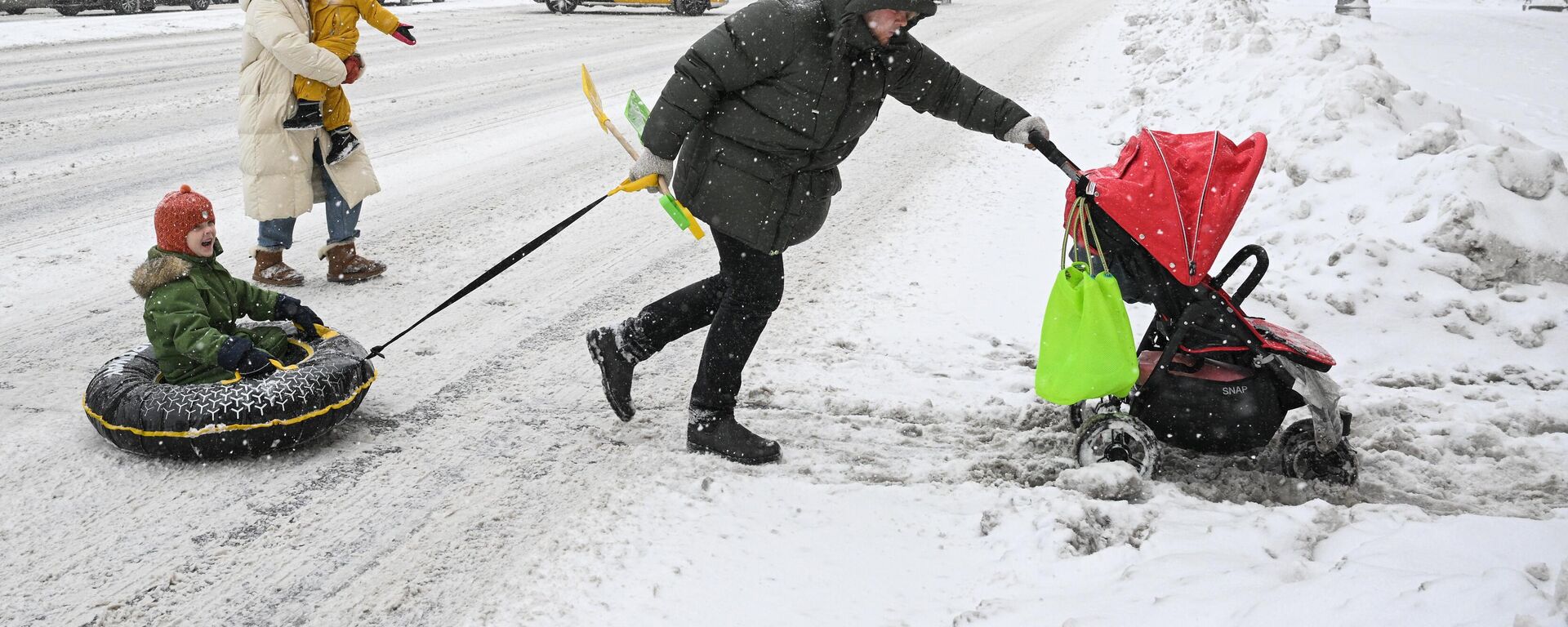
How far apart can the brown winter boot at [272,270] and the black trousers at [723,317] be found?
250cm

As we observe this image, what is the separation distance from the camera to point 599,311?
16.4ft

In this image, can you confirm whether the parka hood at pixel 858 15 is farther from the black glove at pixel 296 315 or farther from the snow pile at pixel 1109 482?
the black glove at pixel 296 315

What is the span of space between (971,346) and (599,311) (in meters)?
1.79

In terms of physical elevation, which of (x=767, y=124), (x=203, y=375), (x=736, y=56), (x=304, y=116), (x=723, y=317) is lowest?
(x=203, y=375)

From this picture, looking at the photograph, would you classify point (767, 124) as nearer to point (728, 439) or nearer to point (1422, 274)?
point (728, 439)

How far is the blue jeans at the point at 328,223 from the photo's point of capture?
520cm

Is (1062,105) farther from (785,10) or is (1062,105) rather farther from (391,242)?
(785,10)

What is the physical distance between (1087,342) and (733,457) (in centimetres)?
123

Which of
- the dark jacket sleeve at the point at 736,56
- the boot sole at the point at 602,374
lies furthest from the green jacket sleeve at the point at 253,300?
the dark jacket sleeve at the point at 736,56

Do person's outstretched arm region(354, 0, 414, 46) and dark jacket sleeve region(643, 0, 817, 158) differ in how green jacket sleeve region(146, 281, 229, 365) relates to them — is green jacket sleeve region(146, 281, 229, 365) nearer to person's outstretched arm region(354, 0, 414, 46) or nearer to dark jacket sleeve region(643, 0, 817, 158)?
dark jacket sleeve region(643, 0, 817, 158)

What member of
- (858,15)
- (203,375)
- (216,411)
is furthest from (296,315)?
(858,15)

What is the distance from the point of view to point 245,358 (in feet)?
11.4

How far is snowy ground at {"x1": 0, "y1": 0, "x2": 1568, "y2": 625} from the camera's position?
8.90 ft

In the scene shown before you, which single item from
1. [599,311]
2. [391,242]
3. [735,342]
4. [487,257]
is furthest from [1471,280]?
[391,242]
